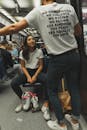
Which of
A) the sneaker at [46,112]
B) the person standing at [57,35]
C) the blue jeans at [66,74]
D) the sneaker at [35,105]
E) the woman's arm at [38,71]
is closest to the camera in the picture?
the person standing at [57,35]

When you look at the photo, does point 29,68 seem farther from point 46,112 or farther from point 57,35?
point 57,35

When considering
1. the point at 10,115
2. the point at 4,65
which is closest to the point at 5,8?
the point at 4,65

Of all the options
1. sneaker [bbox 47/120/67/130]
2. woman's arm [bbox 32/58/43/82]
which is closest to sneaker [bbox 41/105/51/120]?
sneaker [bbox 47/120/67/130]

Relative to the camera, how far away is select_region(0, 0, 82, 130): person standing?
2600 millimetres

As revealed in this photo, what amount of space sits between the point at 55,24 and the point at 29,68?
155cm

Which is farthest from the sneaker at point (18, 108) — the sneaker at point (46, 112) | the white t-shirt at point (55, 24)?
the white t-shirt at point (55, 24)

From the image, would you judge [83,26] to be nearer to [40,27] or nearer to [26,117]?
[40,27]

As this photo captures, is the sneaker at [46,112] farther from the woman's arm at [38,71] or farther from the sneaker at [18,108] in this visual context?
the woman's arm at [38,71]

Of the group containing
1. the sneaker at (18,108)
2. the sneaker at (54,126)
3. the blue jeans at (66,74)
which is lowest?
the sneaker at (18,108)

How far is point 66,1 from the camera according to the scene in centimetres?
324

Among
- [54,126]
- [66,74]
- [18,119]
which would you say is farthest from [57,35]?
[18,119]

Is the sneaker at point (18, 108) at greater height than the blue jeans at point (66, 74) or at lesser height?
lesser

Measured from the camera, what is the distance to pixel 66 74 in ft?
9.43

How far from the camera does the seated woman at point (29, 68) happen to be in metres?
3.98
